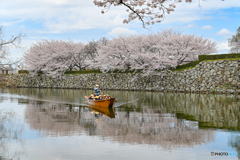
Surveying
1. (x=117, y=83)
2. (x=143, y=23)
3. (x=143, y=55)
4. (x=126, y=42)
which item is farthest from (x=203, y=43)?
(x=143, y=23)

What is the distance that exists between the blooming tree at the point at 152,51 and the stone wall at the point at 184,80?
1567 mm

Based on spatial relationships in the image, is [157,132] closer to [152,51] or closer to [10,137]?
[10,137]

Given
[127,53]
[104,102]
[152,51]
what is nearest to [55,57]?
[127,53]

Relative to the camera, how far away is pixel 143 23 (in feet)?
37.6

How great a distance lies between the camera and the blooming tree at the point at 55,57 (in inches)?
2094

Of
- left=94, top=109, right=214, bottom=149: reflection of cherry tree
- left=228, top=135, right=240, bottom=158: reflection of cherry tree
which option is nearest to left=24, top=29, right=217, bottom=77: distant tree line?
left=94, top=109, right=214, bottom=149: reflection of cherry tree

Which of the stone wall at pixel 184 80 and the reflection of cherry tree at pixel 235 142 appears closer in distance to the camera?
the reflection of cherry tree at pixel 235 142

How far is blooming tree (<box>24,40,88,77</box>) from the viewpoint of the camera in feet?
174

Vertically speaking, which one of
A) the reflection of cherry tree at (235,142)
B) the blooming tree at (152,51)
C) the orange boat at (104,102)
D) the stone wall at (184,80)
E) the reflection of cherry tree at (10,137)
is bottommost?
the reflection of cherry tree at (10,137)

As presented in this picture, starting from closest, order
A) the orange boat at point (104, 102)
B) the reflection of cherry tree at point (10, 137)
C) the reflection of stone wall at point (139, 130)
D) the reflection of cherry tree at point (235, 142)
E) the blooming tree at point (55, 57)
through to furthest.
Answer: the reflection of cherry tree at point (10, 137)
the reflection of cherry tree at point (235, 142)
the reflection of stone wall at point (139, 130)
the orange boat at point (104, 102)
the blooming tree at point (55, 57)

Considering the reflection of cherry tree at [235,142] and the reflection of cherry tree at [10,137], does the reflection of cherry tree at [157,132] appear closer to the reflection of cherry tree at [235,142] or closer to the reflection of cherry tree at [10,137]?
the reflection of cherry tree at [235,142]

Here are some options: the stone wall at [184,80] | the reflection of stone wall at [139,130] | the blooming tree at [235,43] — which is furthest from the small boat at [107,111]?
the blooming tree at [235,43]

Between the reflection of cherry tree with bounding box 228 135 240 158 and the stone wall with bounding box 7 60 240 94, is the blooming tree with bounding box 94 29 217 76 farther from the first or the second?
the reflection of cherry tree with bounding box 228 135 240 158

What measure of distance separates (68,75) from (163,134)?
44.6 m
